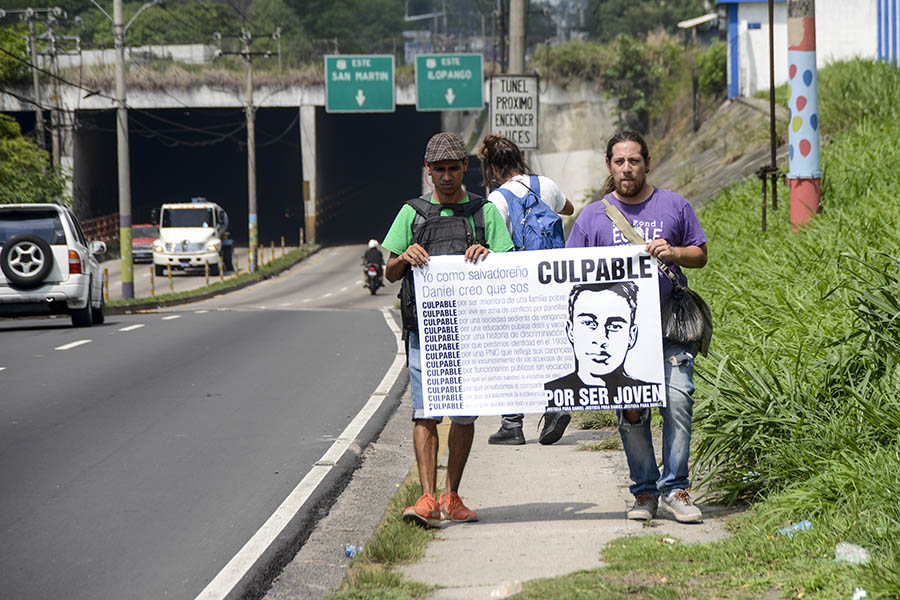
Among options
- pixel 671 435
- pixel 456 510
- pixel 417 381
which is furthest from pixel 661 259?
pixel 456 510

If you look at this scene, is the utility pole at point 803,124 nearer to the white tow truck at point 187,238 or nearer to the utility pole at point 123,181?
the utility pole at point 123,181

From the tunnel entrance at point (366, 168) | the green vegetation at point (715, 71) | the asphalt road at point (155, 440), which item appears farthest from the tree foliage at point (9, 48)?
the tunnel entrance at point (366, 168)

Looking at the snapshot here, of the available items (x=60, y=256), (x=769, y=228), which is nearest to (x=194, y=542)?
(x=769, y=228)

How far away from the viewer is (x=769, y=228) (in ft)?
47.9

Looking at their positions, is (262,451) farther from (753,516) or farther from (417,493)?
(753,516)

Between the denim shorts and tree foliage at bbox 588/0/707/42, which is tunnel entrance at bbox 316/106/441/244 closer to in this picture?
tree foliage at bbox 588/0/707/42

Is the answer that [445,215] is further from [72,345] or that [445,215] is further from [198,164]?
[198,164]

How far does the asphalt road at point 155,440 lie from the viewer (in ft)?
20.4

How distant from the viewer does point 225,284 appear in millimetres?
43250

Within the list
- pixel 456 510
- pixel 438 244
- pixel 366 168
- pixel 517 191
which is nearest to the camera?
pixel 438 244

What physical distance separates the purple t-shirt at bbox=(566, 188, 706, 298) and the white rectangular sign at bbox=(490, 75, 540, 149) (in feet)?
36.7

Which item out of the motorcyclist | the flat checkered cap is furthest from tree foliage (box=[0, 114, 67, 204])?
the flat checkered cap

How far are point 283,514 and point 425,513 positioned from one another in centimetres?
110

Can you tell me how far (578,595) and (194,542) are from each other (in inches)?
97.1
